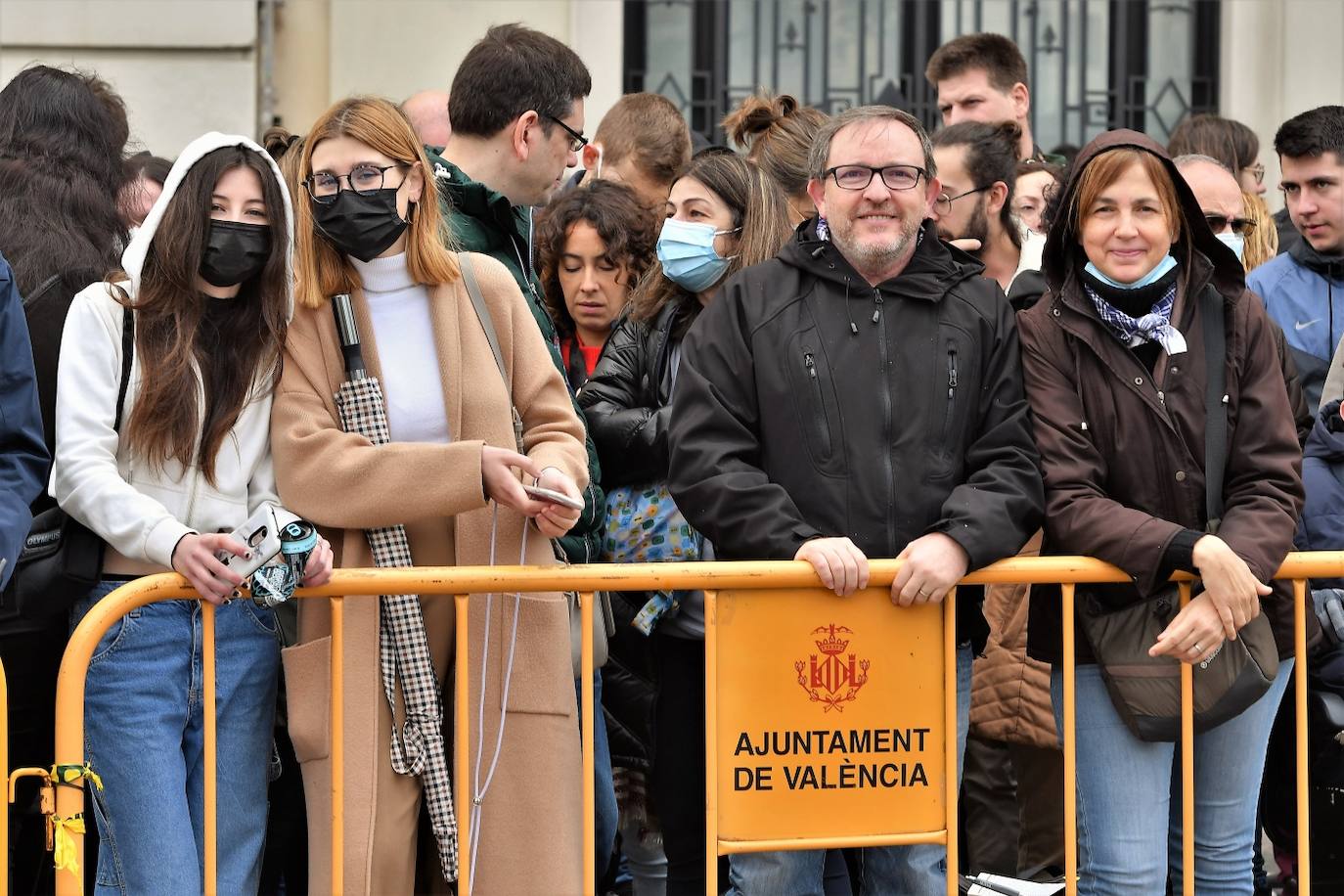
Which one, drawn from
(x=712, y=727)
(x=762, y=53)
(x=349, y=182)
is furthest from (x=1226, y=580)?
(x=762, y=53)

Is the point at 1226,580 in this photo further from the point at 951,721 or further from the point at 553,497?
the point at 553,497

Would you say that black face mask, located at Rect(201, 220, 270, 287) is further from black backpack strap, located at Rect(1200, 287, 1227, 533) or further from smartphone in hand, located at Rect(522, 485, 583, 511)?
black backpack strap, located at Rect(1200, 287, 1227, 533)

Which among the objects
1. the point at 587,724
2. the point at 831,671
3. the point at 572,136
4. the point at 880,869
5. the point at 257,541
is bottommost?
the point at 880,869

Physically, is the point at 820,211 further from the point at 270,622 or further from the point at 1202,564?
the point at 270,622

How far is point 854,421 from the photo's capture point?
4008 millimetres

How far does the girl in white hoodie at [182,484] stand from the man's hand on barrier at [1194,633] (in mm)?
1819

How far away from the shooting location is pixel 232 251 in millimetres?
3928

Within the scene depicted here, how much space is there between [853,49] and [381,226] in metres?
5.88

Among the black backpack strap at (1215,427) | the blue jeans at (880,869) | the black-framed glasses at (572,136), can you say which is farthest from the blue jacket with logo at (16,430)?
the black backpack strap at (1215,427)

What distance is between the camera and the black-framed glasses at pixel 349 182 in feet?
13.1

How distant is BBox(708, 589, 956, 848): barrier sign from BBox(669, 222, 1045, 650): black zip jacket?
6.2 inches

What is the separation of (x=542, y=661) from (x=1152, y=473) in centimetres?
143

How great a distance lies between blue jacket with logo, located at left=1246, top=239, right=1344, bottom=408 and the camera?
206 inches

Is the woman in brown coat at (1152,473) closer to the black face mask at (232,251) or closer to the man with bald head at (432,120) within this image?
the black face mask at (232,251)
